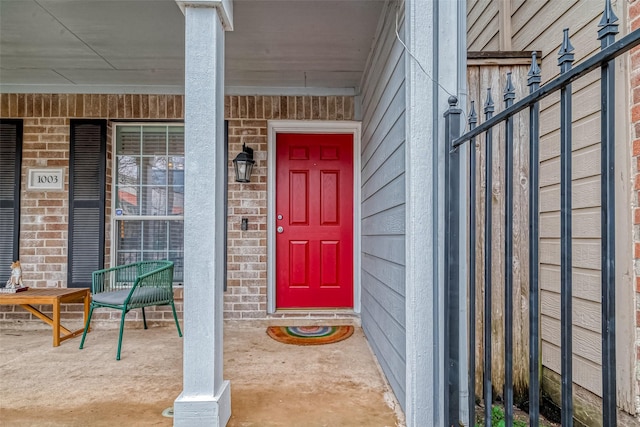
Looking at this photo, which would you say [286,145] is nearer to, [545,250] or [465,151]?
[465,151]

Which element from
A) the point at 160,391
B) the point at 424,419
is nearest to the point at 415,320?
the point at 424,419

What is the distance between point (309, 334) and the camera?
304 centimetres

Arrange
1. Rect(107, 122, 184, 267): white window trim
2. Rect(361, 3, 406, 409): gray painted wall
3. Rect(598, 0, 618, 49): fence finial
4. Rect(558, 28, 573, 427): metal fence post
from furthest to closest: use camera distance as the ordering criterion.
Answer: Rect(107, 122, 184, 267): white window trim < Rect(361, 3, 406, 409): gray painted wall < Rect(558, 28, 573, 427): metal fence post < Rect(598, 0, 618, 49): fence finial

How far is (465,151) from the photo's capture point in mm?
1673

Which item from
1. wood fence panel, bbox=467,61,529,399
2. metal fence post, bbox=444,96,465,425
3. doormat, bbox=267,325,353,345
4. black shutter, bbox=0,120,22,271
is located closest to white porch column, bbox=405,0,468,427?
metal fence post, bbox=444,96,465,425

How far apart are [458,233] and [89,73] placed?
3.24 m

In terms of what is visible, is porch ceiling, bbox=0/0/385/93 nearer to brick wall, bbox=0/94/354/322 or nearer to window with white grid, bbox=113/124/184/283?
brick wall, bbox=0/94/354/322

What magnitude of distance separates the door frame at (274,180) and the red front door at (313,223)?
0.05 meters

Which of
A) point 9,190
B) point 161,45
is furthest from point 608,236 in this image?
point 9,190

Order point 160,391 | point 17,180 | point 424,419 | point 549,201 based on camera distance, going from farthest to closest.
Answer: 1. point 17,180
2. point 160,391
3. point 549,201
4. point 424,419

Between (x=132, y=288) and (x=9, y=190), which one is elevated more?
(x=9, y=190)

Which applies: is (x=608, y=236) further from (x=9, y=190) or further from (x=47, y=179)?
(x=9, y=190)

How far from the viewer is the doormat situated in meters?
2.88

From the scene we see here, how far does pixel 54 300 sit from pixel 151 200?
110cm
